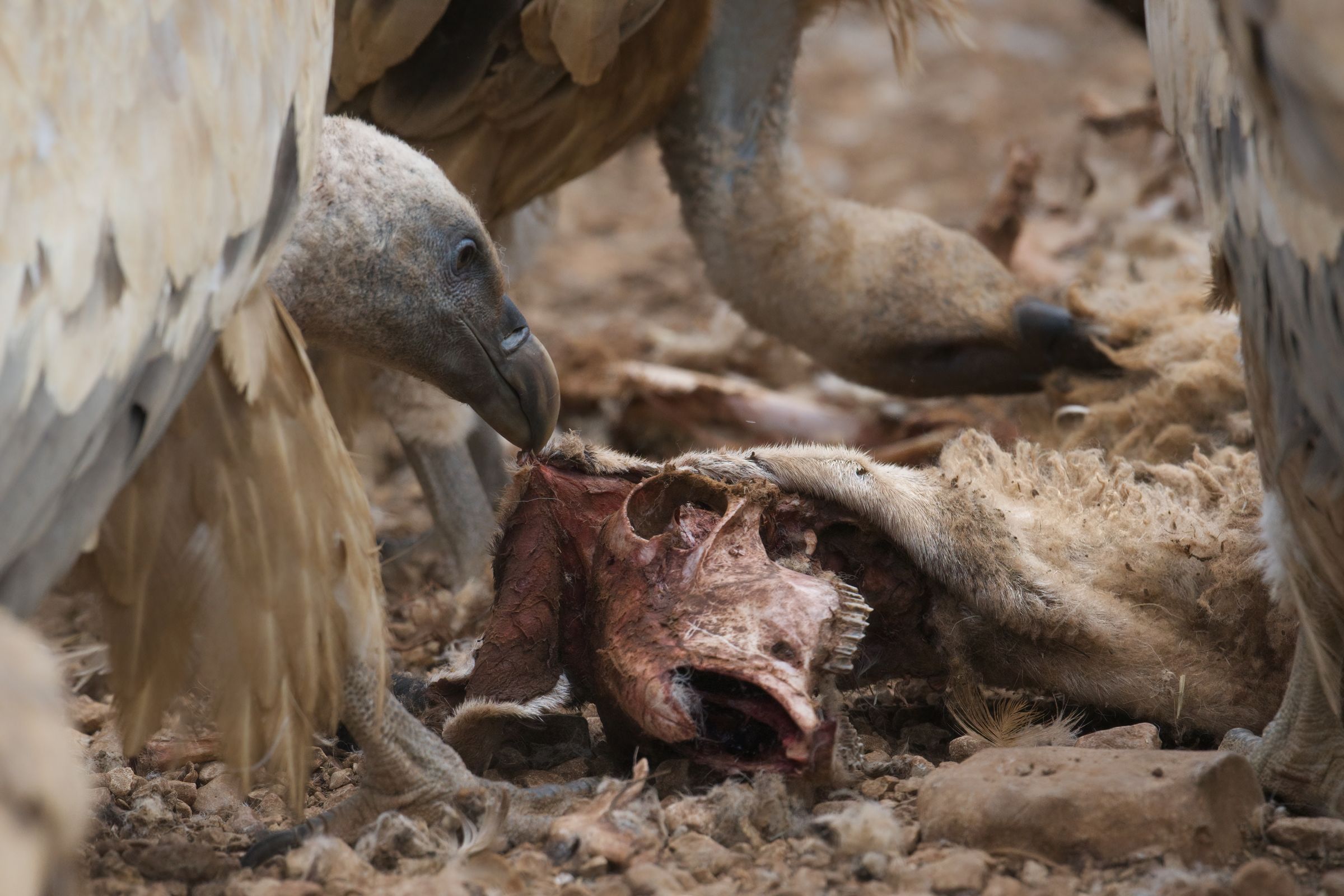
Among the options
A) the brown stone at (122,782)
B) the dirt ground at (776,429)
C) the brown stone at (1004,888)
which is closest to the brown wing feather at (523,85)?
the dirt ground at (776,429)

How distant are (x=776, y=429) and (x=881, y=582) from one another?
2.10 m

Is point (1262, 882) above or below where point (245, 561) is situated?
below

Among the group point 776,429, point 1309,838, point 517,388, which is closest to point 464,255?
point 517,388

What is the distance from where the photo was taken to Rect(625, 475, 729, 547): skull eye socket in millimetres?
2287

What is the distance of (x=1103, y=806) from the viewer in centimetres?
183

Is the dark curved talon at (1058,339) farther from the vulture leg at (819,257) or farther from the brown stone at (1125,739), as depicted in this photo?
the brown stone at (1125,739)

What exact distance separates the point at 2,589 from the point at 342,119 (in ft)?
3.98

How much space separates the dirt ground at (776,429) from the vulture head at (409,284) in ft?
1.80

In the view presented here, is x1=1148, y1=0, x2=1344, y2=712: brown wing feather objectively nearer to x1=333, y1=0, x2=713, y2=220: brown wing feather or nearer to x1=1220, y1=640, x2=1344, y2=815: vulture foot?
x1=1220, y1=640, x2=1344, y2=815: vulture foot

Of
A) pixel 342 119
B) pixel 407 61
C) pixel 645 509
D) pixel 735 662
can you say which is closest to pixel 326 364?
Answer: pixel 407 61

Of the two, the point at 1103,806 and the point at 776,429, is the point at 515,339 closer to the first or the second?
the point at 1103,806

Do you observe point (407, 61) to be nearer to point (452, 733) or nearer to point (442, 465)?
point (442, 465)

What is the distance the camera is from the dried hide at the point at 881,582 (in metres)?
2.23

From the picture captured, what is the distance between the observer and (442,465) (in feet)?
12.2
